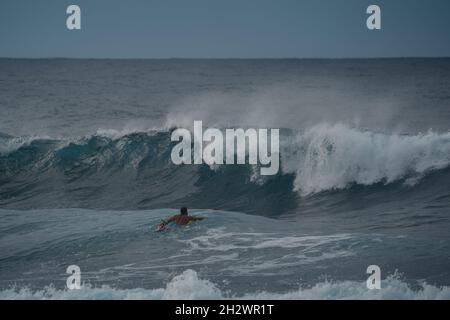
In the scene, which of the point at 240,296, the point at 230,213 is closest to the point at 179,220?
the point at 230,213

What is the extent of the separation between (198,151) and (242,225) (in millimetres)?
9472

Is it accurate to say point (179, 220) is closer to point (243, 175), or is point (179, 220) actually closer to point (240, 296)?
point (240, 296)

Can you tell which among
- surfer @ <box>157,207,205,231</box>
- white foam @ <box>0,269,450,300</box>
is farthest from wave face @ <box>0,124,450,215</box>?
white foam @ <box>0,269,450,300</box>

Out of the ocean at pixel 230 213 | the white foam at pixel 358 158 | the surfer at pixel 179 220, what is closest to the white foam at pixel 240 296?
the ocean at pixel 230 213

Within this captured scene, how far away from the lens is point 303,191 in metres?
18.1

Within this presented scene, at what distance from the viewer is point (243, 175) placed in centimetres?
1980

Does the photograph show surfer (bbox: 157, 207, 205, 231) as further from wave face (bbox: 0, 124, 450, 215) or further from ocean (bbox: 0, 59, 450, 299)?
wave face (bbox: 0, 124, 450, 215)

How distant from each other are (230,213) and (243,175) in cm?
522

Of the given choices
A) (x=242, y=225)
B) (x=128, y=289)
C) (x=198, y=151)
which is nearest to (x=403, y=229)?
(x=242, y=225)

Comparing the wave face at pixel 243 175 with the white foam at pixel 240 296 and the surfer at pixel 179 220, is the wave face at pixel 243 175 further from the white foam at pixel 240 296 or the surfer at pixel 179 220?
the white foam at pixel 240 296

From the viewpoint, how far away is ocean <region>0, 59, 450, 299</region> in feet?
31.1

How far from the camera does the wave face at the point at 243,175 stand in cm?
1770

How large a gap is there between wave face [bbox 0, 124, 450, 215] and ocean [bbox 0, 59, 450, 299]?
0.06 meters
